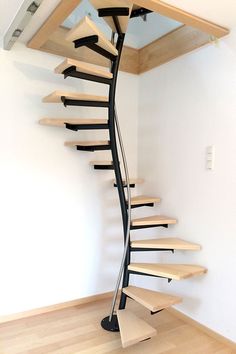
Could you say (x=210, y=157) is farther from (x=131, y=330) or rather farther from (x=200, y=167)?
(x=131, y=330)

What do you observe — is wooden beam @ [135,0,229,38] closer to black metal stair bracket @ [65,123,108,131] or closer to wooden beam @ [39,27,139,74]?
black metal stair bracket @ [65,123,108,131]

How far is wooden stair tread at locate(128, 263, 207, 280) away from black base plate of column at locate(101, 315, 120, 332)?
49 centimetres

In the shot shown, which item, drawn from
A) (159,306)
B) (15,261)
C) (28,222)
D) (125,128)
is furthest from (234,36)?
(15,261)

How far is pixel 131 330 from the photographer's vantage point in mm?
2145

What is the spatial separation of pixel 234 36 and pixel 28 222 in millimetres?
2295

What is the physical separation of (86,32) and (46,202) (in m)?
1.51

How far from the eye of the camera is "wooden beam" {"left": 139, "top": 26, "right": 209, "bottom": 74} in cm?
252

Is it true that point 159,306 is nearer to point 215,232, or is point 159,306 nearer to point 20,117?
point 215,232

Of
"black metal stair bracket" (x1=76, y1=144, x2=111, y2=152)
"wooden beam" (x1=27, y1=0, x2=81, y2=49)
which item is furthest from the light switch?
"wooden beam" (x1=27, y1=0, x2=81, y2=49)

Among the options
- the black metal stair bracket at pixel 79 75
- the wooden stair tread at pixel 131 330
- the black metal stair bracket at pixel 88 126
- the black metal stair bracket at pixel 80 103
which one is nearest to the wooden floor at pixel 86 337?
the wooden stair tread at pixel 131 330

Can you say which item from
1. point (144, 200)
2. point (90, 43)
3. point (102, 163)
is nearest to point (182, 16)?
point (90, 43)

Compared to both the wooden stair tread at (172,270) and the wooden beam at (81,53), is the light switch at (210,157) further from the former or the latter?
the wooden beam at (81,53)

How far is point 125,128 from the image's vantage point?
3.21m

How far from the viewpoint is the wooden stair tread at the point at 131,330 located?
2034 millimetres
